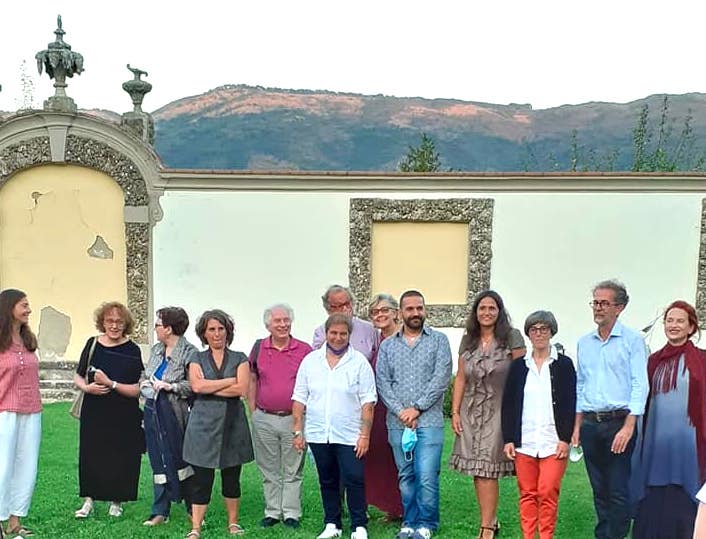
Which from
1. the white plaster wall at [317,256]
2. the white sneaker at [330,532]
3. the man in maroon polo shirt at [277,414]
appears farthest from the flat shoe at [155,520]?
the white plaster wall at [317,256]

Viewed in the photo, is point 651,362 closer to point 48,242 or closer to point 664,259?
point 664,259

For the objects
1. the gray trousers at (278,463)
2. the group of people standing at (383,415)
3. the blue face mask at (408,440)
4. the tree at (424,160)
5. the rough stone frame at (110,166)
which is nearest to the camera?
the group of people standing at (383,415)

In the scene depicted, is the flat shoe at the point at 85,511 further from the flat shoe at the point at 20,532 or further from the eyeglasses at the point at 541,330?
the eyeglasses at the point at 541,330

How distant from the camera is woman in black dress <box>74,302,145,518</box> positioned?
4629 mm

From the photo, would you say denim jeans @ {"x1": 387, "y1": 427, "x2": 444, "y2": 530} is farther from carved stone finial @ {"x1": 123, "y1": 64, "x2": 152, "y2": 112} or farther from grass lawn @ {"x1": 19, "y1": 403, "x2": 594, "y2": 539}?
carved stone finial @ {"x1": 123, "y1": 64, "x2": 152, "y2": 112}

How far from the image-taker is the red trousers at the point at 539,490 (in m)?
3.91

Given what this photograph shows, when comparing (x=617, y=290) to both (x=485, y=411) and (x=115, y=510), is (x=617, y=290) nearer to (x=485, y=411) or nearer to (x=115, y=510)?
(x=485, y=411)

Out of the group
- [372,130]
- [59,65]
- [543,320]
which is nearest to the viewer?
[543,320]

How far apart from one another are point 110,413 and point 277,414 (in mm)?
1060

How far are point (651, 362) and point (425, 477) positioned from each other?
141cm

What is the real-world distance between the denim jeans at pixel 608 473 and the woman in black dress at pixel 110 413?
2.73 m

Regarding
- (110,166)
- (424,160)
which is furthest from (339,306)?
(424,160)

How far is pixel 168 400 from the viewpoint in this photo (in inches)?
179

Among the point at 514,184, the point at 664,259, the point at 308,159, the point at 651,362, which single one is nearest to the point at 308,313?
the point at 514,184
